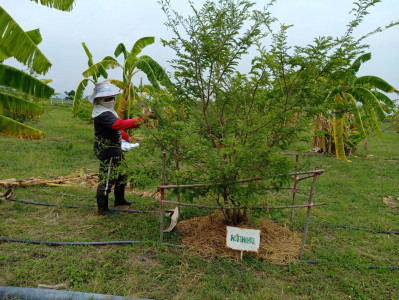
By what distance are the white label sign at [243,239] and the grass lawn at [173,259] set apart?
0.62 feet

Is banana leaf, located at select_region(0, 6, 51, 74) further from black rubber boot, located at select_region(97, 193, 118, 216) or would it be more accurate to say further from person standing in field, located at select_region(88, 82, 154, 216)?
black rubber boot, located at select_region(97, 193, 118, 216)

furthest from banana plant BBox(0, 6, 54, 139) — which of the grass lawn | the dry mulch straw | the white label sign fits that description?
the white label sign

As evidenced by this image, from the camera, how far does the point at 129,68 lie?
9.88 meters

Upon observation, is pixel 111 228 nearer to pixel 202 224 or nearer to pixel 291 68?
pixel 202 224

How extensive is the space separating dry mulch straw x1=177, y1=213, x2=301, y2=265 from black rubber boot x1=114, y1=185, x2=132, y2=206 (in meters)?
1.21

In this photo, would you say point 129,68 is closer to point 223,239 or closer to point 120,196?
point 120,196

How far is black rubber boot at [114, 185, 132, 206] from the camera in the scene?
4723 mm

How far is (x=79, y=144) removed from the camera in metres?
10.4

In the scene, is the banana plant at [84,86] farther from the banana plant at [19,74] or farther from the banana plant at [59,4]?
the banana plant at [59,4]

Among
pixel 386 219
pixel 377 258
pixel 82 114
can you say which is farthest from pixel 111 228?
pixel 82 114

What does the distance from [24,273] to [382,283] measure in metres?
3.39

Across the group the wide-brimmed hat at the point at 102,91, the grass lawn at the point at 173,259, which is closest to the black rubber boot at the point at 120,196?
the grass lawn at the point at 173,259

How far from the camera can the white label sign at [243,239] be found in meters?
3.14

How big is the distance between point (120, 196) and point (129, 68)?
20.2 feet
